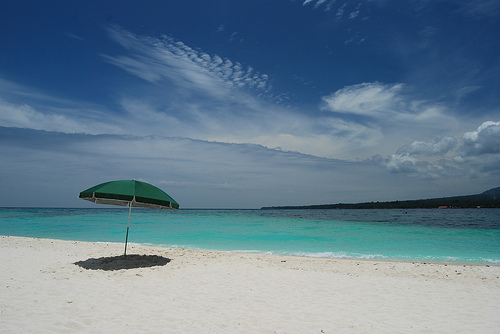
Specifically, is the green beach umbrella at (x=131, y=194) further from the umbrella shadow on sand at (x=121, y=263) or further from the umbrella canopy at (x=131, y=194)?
the umbrella shadow on sand at (x=121, y=263)

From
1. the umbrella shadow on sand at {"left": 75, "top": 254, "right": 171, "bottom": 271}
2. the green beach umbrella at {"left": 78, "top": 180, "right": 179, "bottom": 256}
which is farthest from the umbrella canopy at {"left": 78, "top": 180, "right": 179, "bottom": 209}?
the umbrella shadow on sand at {"left": 75, "top": 254, "right": 171, "bottom": 271}

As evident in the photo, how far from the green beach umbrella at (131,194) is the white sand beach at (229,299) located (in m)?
1.96

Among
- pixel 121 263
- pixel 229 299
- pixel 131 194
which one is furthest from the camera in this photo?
pixel 121 263

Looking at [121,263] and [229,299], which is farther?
[121,263]

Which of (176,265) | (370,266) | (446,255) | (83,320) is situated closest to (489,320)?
(370,266)

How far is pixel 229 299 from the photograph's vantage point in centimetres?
593

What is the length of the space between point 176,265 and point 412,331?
6.98 metres

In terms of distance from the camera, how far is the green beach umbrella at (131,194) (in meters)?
7.79

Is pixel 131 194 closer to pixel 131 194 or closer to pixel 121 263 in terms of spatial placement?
pixel 131 194

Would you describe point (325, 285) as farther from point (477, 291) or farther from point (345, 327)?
point (477, 291)

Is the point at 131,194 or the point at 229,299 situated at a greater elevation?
the point at 131,194

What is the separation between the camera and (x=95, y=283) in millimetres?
6797

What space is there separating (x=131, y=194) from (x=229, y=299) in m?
3.90

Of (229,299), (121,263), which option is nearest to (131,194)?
(121,263)
